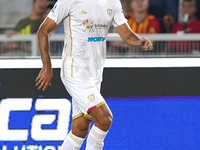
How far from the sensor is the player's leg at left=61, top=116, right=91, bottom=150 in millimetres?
3877

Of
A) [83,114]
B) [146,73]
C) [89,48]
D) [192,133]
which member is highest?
[89,48]

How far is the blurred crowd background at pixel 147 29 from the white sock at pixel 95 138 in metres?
3.51

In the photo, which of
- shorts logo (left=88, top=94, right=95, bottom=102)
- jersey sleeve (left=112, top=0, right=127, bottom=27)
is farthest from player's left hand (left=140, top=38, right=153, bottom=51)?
shorts logo (left=88, top=94, right=95, bottom=102)

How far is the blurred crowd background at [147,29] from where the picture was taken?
7.35m

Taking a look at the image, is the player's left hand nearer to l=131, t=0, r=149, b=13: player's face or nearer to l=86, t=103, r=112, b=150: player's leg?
l=86, t=103, r=112, b=150: player's leg

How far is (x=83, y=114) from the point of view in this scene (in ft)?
12.9

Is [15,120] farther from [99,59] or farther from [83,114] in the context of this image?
[99,59]

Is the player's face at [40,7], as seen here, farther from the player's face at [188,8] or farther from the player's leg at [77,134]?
the player's leg at [77,134]

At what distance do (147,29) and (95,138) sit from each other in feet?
14.4

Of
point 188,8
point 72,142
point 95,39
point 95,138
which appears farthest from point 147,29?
point 95,138

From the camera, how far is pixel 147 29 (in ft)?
25.5

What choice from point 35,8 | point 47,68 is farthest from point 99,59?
point 35,8

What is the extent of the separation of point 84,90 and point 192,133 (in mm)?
1291

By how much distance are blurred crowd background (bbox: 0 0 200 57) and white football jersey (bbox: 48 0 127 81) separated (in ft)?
10.9
